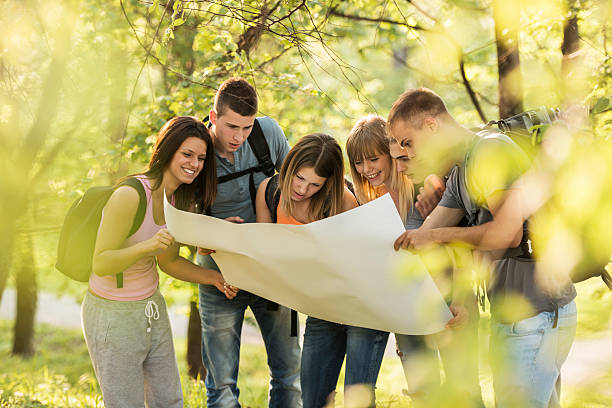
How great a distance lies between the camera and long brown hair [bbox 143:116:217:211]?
264 centimetres

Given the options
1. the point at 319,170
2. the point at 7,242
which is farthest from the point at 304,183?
the point at 7,242

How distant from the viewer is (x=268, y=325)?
3.17 metres

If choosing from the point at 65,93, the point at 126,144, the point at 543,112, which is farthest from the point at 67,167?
the point at 543,112

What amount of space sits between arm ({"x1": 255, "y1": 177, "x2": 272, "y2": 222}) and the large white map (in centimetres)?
51

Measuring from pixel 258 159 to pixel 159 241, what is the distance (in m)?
0.91

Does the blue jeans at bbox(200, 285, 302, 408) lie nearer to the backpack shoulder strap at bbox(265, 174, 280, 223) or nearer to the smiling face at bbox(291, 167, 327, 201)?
the backpack shoulder strap at bbox(265, 174, 280, 223)

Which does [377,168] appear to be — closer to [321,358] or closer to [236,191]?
[236,191]

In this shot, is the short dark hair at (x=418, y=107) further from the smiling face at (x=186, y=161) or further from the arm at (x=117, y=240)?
the arm at (x=117, y=240)

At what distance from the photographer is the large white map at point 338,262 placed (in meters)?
2.13

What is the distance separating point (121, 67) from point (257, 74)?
273 centimetres

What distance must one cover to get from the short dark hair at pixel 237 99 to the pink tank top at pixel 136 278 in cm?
62

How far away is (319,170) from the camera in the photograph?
9.09 ft

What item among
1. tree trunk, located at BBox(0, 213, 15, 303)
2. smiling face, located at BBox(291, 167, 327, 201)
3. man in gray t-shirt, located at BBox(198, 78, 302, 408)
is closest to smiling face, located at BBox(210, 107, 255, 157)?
man in gray t-shirt, located at BBox(198, 78, 302, 408)

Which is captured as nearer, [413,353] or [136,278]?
[413,353]
